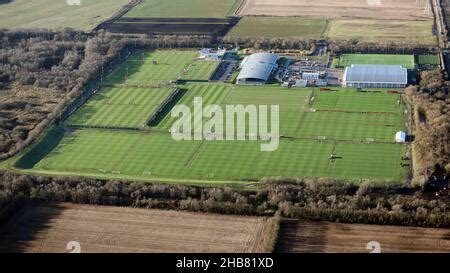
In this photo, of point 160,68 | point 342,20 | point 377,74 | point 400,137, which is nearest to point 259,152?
point 400,137

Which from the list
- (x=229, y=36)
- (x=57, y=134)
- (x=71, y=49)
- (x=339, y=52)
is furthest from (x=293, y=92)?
(x=71, y=49)

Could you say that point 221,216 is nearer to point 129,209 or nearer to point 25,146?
point 129,209

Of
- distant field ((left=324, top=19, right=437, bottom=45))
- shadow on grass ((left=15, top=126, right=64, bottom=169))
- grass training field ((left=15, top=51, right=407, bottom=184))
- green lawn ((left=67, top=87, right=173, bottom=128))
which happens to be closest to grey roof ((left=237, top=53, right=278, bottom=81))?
grass training field ((left=15, top=51, right=407, bottom=184))

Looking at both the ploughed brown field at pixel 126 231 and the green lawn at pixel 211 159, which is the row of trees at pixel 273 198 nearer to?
the ploughed brown field at pixel 126 231

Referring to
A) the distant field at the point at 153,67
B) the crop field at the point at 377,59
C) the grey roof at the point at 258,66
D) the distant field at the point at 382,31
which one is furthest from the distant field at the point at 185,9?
the crop field at the point at 377,59

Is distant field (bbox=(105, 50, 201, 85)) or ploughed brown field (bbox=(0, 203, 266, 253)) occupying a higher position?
distant field (bbox=(105, 50, 201, 85))

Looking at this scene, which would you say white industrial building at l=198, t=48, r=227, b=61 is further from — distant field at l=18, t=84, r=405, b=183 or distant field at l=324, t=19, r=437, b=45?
distant field at l=324, t=19, r=437, b=45

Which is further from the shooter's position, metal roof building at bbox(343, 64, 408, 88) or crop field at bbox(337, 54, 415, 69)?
crop field at bbox(337, 54, 415, 69)

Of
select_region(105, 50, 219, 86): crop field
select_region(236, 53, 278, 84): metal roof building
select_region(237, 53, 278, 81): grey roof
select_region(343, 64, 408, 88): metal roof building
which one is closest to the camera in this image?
select_region(343, 64, 408, 88): metal roof building

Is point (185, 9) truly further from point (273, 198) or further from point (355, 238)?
point (355, 238)
